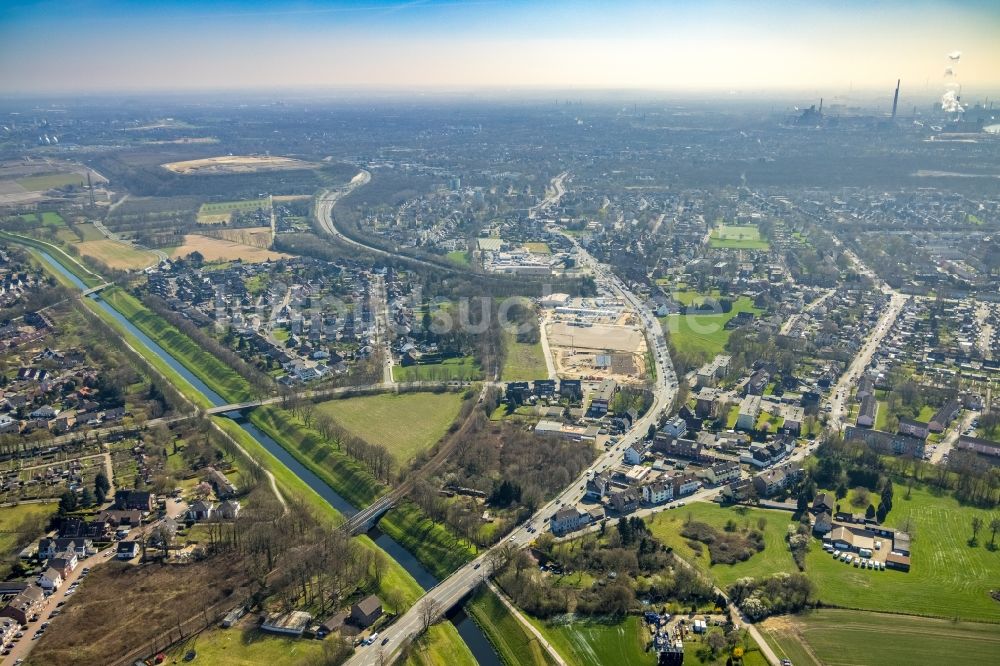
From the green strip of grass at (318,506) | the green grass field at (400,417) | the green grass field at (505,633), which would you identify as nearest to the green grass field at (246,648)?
the green strip of grass at (318,506)

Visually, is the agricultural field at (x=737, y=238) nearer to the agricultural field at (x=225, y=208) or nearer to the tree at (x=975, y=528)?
the tree at (x=975, y=528)

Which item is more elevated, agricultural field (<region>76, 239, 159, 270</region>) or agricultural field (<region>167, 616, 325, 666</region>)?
agricultural field (<region>76, 239, 159, 270</region>)

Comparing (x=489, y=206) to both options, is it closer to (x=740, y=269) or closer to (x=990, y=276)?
(x=740, y=269)

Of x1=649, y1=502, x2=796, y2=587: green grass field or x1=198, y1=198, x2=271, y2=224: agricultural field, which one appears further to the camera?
x1=198, y1=198, x2=271, y2=224: agricultural field

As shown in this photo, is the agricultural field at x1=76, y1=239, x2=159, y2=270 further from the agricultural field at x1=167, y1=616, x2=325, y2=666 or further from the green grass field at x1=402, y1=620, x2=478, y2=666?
the green grass field at x1=402, y1=620, x2=478, y2=666

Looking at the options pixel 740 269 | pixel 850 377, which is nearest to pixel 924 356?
pixel 850 377

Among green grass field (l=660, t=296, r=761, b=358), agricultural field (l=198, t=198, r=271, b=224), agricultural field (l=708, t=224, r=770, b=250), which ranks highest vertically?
agricultural field (l=198, t=198, r=271, b=224)

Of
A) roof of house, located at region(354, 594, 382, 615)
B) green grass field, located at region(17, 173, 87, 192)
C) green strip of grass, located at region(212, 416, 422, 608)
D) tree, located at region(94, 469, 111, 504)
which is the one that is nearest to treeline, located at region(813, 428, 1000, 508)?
green strip of grass, located at region(212, 416, 422, 608)
